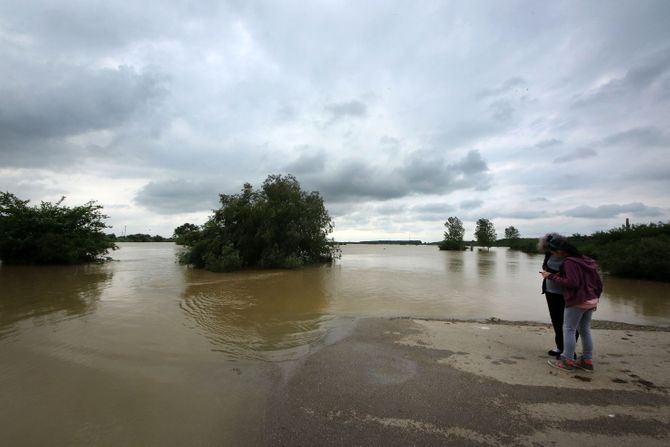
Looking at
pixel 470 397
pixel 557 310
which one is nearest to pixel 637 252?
pixel 557 310

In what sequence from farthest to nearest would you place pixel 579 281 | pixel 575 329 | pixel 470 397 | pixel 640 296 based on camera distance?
pixel 640 296
pixel 575 329
pixel 579 281
pixel 470 397

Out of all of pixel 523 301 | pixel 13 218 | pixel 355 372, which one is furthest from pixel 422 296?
pixel 13 218

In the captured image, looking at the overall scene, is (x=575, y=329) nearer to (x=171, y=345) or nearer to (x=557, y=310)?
(x=557, y=310)

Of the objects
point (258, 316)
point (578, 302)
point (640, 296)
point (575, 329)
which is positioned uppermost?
point (578, 302)

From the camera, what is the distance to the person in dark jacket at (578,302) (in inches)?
177

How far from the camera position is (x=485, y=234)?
3514 inches

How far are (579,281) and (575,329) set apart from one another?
73 centimetres

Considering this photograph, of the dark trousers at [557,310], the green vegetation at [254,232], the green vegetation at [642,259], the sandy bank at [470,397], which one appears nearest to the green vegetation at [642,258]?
the green vegetation at [642,259]

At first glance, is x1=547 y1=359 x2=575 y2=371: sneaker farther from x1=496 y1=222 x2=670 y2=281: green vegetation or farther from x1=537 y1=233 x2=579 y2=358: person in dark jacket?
x1=496 y1=222 x2=670 y2=281: green vegetation

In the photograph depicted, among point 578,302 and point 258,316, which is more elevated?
point 578,302

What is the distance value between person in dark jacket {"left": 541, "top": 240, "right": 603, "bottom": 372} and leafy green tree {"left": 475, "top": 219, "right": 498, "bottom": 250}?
9249cm

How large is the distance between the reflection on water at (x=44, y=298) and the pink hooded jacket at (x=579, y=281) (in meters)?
10.7

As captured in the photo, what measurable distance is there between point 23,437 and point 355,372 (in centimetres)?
369

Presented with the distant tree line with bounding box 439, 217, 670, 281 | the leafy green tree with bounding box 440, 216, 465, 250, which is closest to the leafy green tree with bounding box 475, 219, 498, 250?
the leafy green tree with bounding box 440, 216, 465, 250
